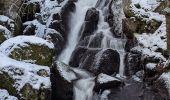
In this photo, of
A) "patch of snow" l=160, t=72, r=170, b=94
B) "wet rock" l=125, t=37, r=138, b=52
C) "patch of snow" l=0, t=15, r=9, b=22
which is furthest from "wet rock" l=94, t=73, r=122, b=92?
"patch of snow" l=0, t=15, r=9, b=22

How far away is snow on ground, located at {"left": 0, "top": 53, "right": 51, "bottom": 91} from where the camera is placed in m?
10.8

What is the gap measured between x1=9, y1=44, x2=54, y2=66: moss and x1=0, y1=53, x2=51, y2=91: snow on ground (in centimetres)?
48

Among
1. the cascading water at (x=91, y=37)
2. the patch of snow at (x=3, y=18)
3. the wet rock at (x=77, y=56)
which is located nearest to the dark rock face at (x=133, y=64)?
the cascading water at (x=91, y=37)

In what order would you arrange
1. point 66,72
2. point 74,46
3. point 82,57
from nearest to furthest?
1. point 66,72
2. point 82,57
3. point 74,46

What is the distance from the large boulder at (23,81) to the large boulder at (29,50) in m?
0.56

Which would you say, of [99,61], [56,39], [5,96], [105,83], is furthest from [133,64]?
[5,96]

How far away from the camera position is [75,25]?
58.1 feet

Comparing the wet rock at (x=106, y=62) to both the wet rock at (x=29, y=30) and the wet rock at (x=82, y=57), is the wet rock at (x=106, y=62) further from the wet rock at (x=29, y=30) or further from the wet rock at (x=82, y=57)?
the wet rock at (x=29, y=30)

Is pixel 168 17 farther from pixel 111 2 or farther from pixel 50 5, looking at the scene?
pixel 50 5

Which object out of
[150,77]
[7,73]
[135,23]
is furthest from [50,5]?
[7,73]

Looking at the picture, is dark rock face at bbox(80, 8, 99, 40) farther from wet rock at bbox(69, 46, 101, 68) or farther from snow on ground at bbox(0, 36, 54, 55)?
snow on ground at bbox(0, 36, 54, 55)

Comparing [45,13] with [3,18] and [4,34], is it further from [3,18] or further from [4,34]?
[4,34]

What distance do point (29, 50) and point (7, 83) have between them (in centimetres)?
146

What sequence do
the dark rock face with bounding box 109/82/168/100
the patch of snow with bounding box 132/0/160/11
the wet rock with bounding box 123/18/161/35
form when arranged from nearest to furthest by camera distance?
1. the dark rock face with bounding box 109/82/168/100
2. the wet rock with bounding box 123/18/161/35
3. the patch of snow with bounding box 132/0/160/11
